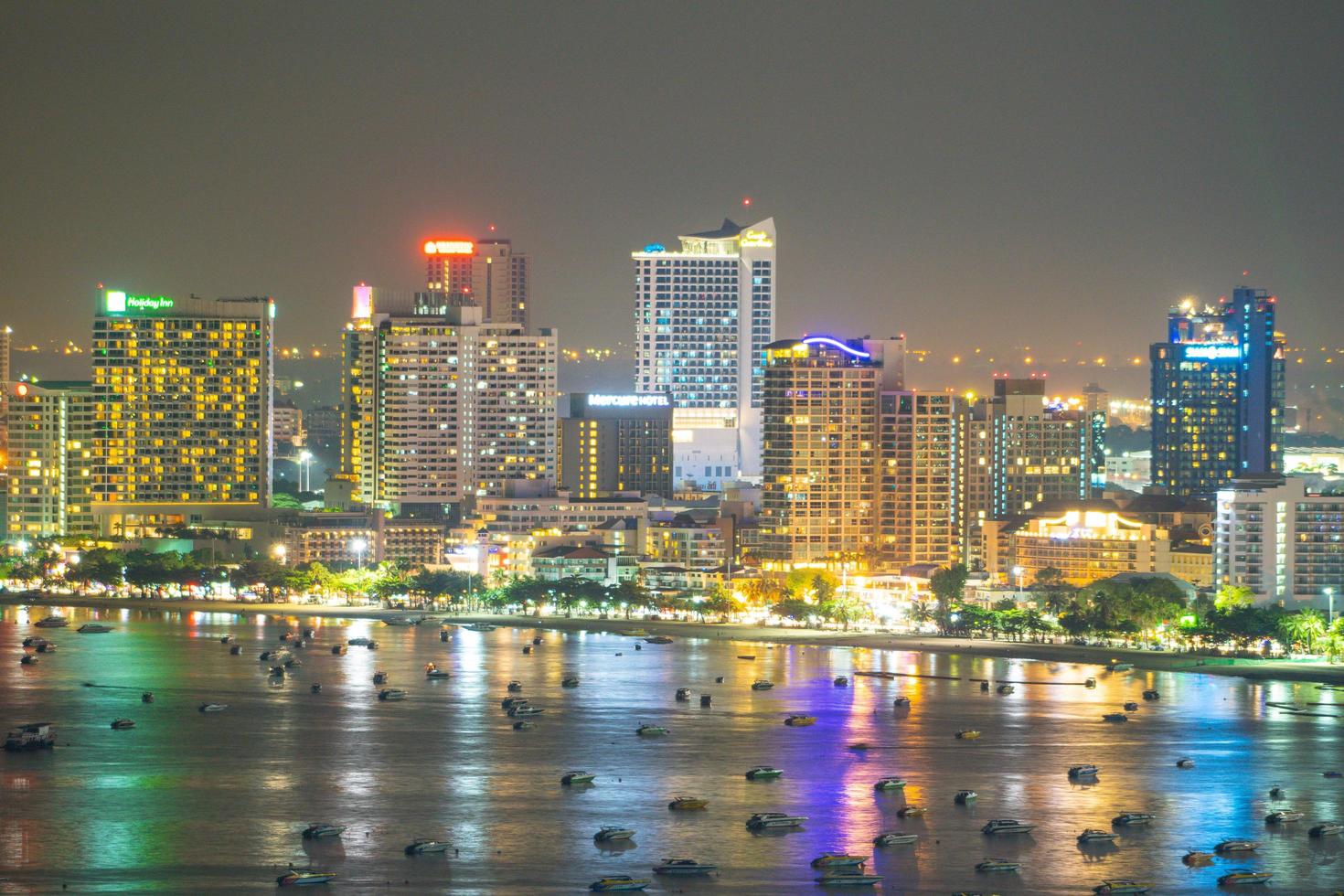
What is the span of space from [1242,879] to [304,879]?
1673 centimetres

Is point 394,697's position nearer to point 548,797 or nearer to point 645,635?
point 548,797

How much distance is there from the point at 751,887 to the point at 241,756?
1771cm

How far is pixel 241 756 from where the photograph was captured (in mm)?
52000

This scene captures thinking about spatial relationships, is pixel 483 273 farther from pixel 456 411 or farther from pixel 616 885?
pixel 616 885

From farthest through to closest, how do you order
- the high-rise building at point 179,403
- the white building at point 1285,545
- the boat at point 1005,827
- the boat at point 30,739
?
the high-rise building at point 179,403 < the white building at point 1285,545 < the boat at point 30,739 < the boat at point 1005,827

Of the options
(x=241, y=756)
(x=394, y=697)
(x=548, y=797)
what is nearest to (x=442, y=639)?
(x=394, y=697)

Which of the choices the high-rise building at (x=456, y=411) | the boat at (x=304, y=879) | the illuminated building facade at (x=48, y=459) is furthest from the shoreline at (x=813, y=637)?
A: the boat at (x=304, y=879)

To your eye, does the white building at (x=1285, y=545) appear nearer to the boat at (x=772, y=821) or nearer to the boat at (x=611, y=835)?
the boat at (x=772, y=821)

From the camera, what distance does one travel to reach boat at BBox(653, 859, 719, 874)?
39.7 metres

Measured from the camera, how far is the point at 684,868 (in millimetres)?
39750

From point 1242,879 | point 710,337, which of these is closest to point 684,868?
point 1242,879

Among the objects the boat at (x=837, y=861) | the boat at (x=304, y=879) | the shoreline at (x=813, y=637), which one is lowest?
the boat at (x=304, y=879)

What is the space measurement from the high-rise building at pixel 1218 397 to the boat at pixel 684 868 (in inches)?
3352

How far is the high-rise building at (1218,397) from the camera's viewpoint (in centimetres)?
12256
